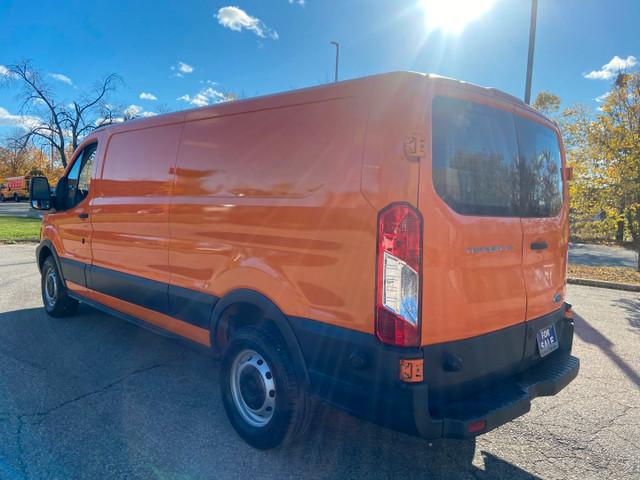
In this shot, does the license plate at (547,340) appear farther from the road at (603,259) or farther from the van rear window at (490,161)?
the road at (603,259)

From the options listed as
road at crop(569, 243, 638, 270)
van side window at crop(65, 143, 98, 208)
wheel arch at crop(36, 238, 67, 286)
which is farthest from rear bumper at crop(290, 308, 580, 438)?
road at crop(569, 243, 638, 270)

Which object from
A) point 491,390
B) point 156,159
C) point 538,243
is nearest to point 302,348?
point 491,390

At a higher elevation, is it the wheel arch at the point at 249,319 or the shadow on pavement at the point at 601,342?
the wheel arch at the point at 249,319

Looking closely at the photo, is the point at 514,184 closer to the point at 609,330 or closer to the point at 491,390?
the point at 491,390

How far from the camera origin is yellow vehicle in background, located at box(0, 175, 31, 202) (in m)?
47.6

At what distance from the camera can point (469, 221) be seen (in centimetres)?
230

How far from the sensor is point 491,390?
8.20 ft

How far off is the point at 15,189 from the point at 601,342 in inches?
2292

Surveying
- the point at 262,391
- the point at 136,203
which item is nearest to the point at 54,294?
the point at 136,203

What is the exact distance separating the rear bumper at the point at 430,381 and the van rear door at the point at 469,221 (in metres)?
0.09

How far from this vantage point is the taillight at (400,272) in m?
2.10

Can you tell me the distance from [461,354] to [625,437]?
70.6 inches

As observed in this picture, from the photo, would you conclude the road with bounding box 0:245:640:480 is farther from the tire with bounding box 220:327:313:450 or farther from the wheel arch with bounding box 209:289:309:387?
the wheel arch with bounding box 209:289:309:387

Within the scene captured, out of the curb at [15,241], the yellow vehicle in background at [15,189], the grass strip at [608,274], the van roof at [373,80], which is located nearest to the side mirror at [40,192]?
the van roof at [373,80]
